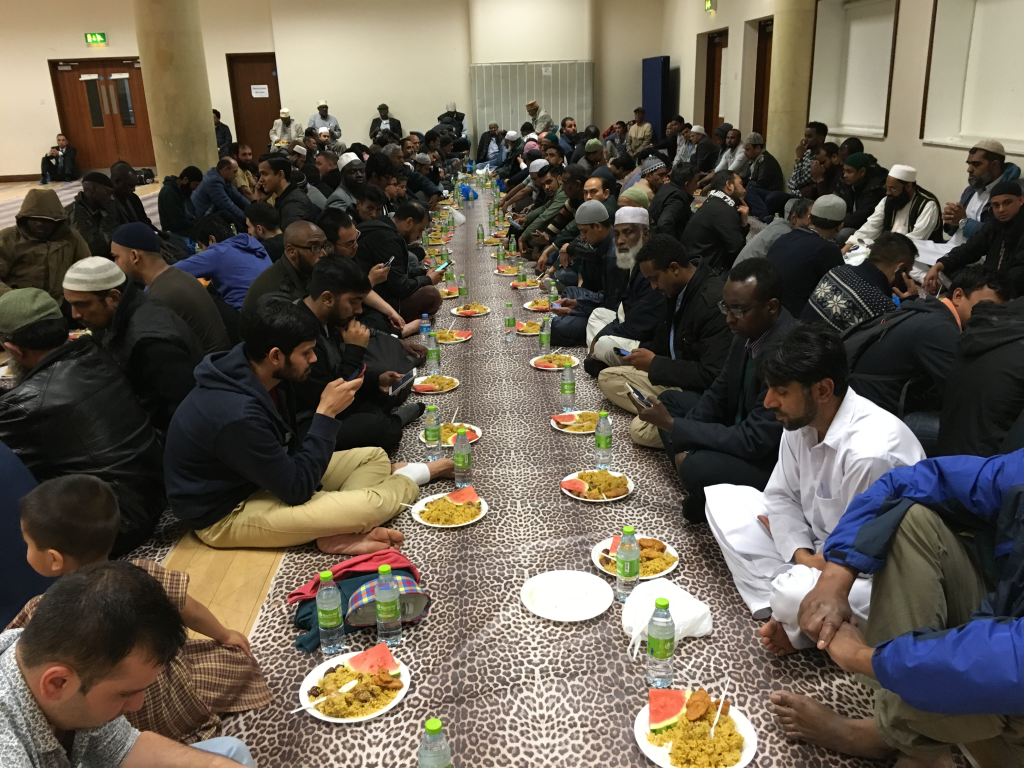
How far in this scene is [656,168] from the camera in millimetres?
7547

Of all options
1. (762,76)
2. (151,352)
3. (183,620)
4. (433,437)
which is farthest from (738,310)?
(762,76)

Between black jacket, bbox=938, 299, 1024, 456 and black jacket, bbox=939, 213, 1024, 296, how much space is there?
276 centimetres

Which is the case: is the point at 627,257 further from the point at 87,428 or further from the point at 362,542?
the point at 87,428

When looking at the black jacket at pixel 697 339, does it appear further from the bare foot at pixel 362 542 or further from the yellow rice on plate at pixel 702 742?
the yellow rice on plate at pixel 702 742

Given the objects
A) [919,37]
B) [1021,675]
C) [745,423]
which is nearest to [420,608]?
[745,423]

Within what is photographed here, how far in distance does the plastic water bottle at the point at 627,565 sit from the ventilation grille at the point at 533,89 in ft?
51.8

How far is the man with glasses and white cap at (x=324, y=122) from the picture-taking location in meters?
16.5

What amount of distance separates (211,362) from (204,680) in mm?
1206

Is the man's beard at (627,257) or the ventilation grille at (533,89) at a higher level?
the ventilation grille at (533,89)

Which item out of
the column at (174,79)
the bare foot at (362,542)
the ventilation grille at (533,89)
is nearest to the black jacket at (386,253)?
the bare foot at (362,542)

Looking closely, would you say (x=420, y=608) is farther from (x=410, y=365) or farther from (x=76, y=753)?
(x=410, y=365)

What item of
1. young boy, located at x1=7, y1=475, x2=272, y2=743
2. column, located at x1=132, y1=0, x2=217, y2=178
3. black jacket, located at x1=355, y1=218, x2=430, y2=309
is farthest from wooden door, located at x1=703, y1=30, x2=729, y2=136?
young boy, located at x1=7, y1=475, x2=272, y2=743

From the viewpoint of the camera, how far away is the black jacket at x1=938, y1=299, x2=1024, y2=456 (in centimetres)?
274

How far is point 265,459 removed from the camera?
2840 millimetres
